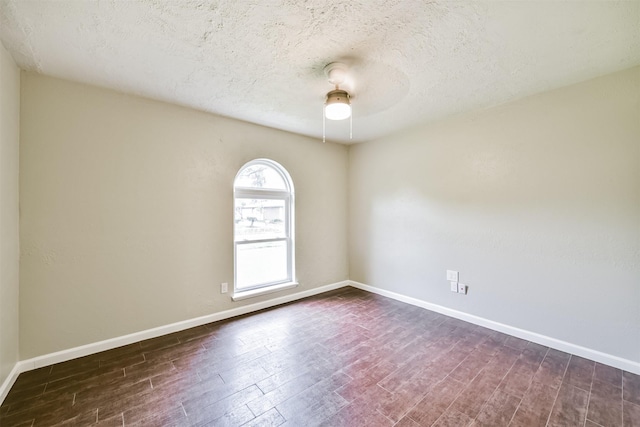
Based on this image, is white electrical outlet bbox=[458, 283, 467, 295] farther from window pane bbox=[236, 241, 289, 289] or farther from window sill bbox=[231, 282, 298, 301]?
window pane bbox=[236, 241, 289, 289]

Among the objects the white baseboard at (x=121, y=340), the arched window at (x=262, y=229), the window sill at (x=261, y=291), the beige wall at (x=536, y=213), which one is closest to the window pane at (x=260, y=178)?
the arched window at (x=262, y=229)

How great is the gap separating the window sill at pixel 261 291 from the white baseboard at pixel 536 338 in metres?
1.57

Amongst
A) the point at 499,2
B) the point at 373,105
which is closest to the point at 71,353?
the point at 373,105

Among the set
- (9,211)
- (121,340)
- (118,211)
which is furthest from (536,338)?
(9,211)

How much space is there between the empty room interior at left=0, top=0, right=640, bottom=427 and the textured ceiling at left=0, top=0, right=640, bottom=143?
0.02 m

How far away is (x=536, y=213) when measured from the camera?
8.60 feet

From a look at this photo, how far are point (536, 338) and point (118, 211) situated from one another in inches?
168

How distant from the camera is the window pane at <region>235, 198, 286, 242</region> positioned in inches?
137

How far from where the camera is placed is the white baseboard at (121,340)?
6.88 feet

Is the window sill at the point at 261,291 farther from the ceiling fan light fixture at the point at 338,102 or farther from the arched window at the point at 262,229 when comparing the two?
the ceiling fan light fixture at the point at 338,102

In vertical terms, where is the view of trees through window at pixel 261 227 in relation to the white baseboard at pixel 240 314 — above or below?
above

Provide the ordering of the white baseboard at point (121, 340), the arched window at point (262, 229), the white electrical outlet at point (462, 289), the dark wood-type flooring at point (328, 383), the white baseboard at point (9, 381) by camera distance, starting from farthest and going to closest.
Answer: the arched window at point (262, 229) → the white electrical outlet at point (462, 289) → the white baseboard at point (121, 340) → the white baseboard at point (9, 381) → the dark wood-type flooring at point (328, 383)

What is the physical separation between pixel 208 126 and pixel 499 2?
281 cm

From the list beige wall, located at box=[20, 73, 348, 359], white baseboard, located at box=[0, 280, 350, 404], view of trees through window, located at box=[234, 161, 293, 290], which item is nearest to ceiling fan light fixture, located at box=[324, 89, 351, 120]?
beige wall, located at box=[20, 73, 348, 359]
